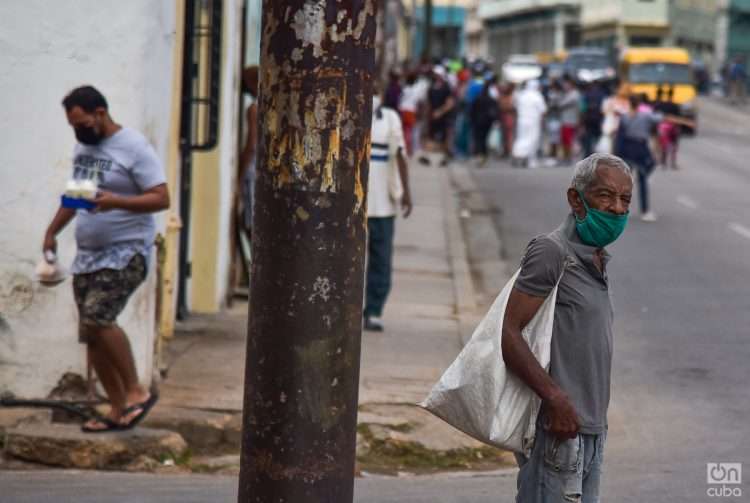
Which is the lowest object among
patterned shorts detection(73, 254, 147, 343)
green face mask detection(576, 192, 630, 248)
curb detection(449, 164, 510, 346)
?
curb detection(449, 164, 510, 346)

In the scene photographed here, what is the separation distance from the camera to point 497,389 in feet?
15.0

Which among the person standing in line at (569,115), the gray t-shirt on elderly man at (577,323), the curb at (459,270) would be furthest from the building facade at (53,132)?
the person standing in line at (569,115)

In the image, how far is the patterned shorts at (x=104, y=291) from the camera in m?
7.87

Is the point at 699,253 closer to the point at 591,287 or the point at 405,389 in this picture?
the point at 405,389

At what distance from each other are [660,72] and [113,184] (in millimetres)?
37641

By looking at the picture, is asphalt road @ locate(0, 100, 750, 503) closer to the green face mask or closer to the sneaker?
the sneaker

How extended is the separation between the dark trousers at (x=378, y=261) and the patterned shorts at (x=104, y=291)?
347cm

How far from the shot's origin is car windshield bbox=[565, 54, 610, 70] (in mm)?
50656

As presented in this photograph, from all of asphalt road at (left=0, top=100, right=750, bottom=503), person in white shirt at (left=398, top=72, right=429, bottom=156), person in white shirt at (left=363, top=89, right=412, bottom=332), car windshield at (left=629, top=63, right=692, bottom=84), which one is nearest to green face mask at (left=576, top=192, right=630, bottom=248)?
asphalt road at (left=0, top=100, right=750, bottom=503)

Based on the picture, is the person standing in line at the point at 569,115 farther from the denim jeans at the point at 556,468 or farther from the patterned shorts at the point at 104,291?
the denim jeans at the point at 556,468

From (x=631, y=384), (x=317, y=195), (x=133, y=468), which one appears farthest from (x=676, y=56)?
(x=317, y=195)

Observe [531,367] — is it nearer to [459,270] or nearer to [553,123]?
[459,270]

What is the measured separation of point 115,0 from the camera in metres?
8.38

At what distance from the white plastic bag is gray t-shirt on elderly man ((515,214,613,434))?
0.15 ft
